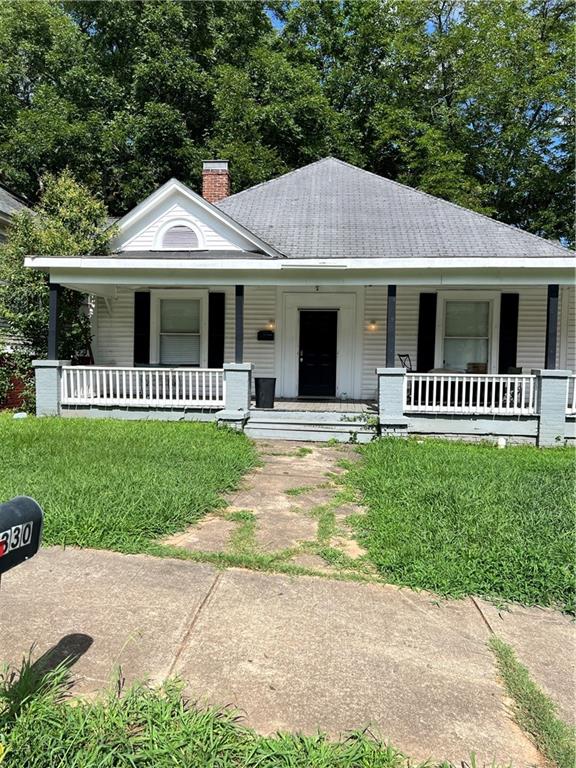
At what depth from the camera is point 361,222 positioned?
37.7 ft

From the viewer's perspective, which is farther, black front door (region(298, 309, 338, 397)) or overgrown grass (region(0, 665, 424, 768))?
black front door (region(298, 309, 338, 397))

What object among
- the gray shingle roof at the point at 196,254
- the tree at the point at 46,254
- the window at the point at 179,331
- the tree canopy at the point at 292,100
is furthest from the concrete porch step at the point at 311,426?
the tree canopy at the point at 292,100

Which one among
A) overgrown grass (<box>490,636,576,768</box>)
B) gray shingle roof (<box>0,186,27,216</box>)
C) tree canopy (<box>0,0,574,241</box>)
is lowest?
overgrown grass (<box>490,636,576,768</box>)

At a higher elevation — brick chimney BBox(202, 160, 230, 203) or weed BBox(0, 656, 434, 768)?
brick chimney BBox(202, 160, 230, 203)

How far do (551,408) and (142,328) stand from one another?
8.47 metres

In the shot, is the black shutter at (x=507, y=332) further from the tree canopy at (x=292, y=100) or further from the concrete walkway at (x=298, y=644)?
the tree canopy at (x=292, y=100)

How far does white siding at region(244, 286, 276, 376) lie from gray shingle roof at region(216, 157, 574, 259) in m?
1.24

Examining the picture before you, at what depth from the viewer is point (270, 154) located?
757 inches

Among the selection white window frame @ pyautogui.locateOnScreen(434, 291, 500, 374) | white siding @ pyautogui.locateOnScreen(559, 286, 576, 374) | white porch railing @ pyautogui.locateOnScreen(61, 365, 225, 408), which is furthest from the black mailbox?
white siding @ pyautogui.locateOnScreen(559, 286, 576, 374)

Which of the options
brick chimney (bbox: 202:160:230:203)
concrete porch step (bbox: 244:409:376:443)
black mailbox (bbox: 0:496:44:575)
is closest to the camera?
black mailbox (bbox: 0:496:44:575)

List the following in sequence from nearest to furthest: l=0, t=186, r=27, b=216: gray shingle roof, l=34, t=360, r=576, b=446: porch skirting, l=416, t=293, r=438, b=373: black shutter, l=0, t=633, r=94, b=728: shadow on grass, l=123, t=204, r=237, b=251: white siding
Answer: l=0, t=633, r=94, b=728: shadow on grass → l=34, t=360, r=576, b=446: porch skirting → l=416, t=293, r=438, b=373: black shutter → l=123, t=204, r=237, b=251: white siding → l=0, t=186, r=27, b=216: gray shingle roof

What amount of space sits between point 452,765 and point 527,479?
4.44 m

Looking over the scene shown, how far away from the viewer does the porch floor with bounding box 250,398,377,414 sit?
31.0ft

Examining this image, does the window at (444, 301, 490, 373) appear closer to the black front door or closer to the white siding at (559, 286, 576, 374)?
the white siding at (559, 286, 576, 374)
